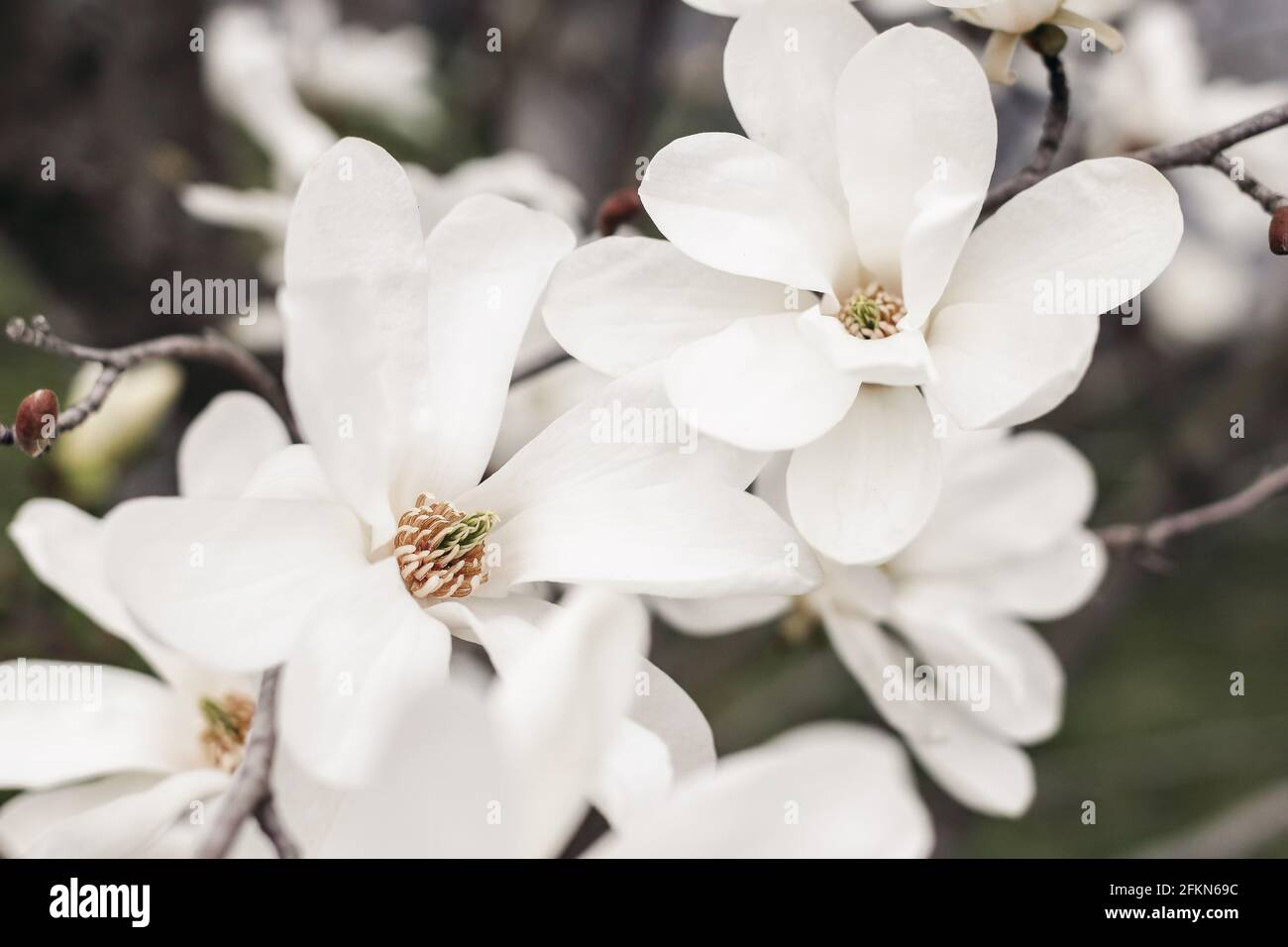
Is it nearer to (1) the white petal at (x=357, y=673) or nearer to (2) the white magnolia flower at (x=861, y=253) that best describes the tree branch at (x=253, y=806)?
(1) the white petal at (x=357, y=673)

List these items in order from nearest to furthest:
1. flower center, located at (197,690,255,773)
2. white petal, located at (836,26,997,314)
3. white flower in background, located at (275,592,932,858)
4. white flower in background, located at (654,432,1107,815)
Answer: white flower in background, located at (275,592,932,858) < white petal, located at (836,26,997,314) < flower center, located at (197,690,255,773) < white flower in background, located at (654,432,1107,815)

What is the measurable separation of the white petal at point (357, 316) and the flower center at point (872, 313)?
204 mm

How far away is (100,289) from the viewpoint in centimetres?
132

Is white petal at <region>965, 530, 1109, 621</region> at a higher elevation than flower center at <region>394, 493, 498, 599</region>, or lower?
lower

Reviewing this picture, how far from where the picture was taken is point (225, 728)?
644 millimetres

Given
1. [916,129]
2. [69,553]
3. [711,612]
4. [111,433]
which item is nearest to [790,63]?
[916,129]

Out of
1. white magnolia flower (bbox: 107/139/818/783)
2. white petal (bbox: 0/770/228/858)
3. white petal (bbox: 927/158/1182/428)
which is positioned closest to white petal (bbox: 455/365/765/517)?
white magnolia flower (bbox: 107/139/818/783)

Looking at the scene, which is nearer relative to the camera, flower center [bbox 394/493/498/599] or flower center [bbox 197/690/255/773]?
flower center [bbox 394/493/498/599]

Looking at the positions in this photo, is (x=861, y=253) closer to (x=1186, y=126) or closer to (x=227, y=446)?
(x=227, y=446)

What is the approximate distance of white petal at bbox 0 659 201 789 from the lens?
21.5 inches

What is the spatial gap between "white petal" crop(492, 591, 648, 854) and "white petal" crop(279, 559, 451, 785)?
2.3 inches

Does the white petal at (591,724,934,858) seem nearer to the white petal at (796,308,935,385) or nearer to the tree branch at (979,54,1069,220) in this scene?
the white petal at (796,308,935,385)
